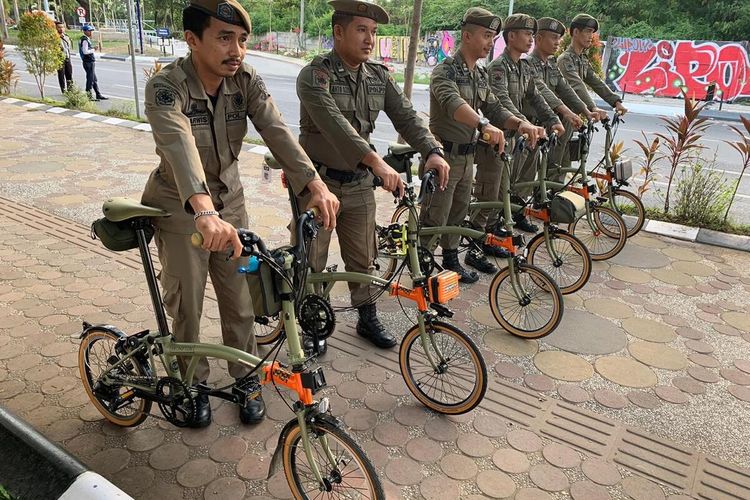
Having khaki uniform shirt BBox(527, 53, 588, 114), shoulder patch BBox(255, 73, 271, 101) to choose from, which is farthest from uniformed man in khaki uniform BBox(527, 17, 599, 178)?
shoulder patch BBox(255, 73, 271, 101)

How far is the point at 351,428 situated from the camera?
302 cm

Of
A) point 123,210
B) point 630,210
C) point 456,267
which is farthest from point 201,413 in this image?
point 630,210

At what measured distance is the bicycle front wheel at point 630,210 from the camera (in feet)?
18.2

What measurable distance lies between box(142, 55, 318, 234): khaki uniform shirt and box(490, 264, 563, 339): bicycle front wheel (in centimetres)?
185

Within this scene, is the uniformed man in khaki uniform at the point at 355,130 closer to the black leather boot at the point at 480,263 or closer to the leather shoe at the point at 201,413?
the leather shoe at the point at 201,413

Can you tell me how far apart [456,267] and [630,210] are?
268 cm

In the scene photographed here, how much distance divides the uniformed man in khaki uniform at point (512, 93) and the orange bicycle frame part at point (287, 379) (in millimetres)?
2873

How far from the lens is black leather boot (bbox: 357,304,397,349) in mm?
3781

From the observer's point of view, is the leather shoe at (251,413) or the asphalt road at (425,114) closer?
the leather shoe at (251,413)

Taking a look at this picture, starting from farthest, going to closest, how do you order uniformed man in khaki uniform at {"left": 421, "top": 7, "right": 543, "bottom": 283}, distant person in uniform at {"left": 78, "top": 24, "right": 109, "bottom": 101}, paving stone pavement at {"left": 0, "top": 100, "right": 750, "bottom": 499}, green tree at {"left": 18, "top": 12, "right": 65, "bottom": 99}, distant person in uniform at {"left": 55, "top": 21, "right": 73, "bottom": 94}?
1. distant person in uniform at {"left": 55, "top": 21, "right": 73, "bottom": 94}
2. distant person in uniform at {"left": 78, "top": 24, "right": 109, "bottom": 101}
3. green tree at {"left": 18, "top": 12, "right": 65, "bottom": 99}
4. uniformed man in khaki uniform at {"left": 421, "top": 7, "right": 543, "bottom": 283}
5. paving stone pavement at {"left": 0, "top": 100, "right": 750, "bottom": 499}

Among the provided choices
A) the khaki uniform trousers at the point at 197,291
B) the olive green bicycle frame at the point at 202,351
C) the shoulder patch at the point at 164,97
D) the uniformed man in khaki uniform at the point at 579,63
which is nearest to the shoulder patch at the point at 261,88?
the shoulder patch at the point at 164,97

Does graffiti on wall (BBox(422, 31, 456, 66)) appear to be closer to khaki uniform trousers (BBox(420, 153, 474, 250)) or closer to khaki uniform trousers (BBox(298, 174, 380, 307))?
khaki uniform trousers (BBox(420, 153, 474, 250))

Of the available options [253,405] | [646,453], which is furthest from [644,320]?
[253,405]

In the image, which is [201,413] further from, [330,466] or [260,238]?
[260,238]
